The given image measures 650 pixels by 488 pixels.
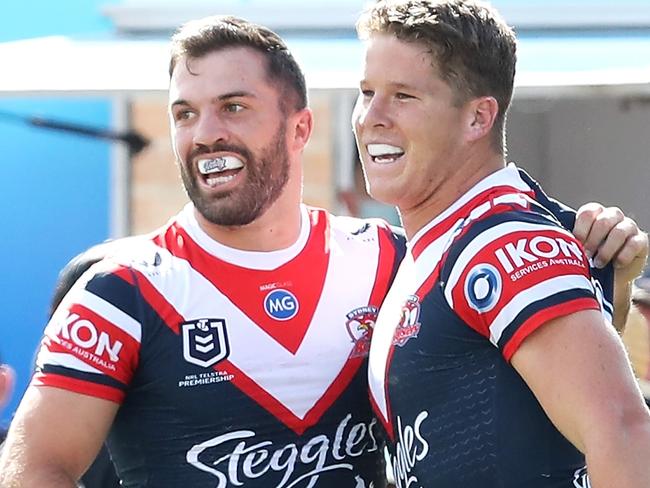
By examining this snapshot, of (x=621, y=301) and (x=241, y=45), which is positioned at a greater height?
(x=241, y=45)

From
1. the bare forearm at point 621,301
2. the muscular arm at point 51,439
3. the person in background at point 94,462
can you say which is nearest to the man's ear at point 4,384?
the person in background at point 94,462

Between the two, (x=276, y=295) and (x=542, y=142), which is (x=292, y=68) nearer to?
(x=276, y=295)

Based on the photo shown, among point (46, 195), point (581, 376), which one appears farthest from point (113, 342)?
point (46, 195)

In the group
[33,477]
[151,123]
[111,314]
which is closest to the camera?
[33,477]

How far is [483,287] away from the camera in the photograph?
85.2 inches

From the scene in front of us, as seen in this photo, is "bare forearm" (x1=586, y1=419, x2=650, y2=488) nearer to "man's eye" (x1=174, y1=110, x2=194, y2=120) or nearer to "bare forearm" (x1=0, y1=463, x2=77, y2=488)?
"bare forearm" (x1=0, y1=463, x2=77, y2=488)

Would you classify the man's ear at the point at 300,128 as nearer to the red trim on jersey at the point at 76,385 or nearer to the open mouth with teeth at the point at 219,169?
the open mouth with teeth at the point at 219,169

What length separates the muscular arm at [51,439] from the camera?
2.45m

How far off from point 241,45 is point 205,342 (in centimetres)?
64

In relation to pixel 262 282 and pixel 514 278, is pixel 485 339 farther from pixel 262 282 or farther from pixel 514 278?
pixel 262 282

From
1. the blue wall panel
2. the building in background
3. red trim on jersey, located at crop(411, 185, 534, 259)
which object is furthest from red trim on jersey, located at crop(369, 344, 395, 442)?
the blue wall panel

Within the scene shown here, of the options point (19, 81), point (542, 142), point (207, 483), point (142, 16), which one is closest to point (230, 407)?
point (207, 483)

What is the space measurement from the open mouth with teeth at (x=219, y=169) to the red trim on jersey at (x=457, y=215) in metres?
0.49

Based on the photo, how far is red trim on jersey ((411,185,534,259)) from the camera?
233cm
